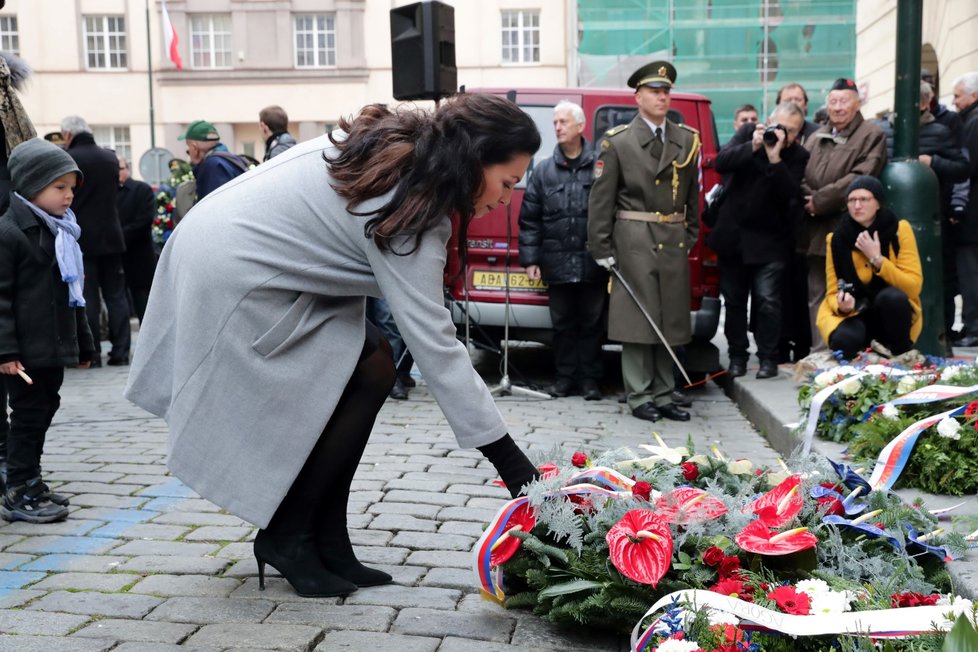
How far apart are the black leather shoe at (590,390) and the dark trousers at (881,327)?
1709 mm

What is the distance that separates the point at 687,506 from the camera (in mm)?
3377

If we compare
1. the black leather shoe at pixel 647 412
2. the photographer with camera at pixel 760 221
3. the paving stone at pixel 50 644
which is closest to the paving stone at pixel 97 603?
the paving stone at pixel 50 644

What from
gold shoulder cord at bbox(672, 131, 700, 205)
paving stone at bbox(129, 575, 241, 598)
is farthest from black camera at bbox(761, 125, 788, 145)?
paving stone at bbox(129, 575, 241, 598)

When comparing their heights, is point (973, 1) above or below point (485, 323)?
above

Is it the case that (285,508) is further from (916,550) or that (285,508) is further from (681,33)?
(681,33)

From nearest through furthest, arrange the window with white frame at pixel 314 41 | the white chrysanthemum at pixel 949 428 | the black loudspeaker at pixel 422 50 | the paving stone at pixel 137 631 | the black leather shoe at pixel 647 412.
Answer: the paving stone at pixel 137 631 < the white chrysanthemum at pixel 949 428 < the black leather shoe at pixel 647 412 < the black loudspeaker at pixel 422 50 < the window with white frame at pixel 314 41

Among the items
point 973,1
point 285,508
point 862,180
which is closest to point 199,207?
point 285,508

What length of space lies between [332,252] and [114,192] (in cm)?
737

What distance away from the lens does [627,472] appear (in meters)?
3.82

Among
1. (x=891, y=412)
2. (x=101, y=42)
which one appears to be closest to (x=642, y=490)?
(x=891, y=412)

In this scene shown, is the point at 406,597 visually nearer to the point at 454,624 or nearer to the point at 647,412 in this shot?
the point at 454,624

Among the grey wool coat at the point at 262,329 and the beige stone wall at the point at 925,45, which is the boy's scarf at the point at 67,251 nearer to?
the grey wool coat at the point at 262,329

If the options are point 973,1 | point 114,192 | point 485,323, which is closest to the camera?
point 485,323

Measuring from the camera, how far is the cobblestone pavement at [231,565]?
10.8ft
